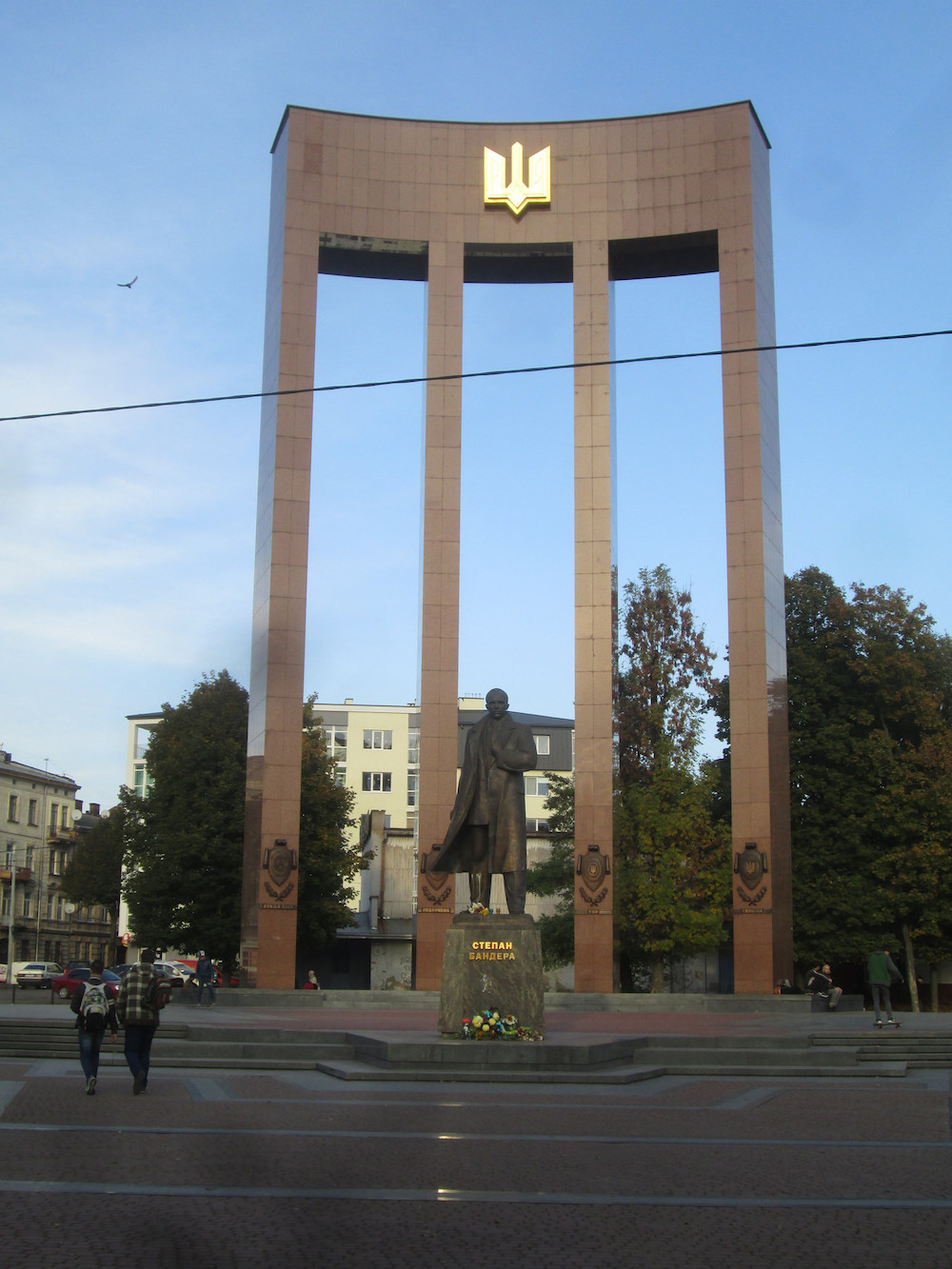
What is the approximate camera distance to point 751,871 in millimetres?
35500

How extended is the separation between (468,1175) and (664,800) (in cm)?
3351

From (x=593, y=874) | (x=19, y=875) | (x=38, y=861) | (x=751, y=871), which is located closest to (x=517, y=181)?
(x=593, y=874)

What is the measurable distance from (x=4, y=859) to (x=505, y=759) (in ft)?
209

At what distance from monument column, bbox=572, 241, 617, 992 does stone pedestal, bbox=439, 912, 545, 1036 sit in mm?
18242

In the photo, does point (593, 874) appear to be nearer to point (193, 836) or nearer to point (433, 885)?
point (433, 885)

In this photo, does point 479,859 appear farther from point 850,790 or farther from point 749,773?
point 850,790

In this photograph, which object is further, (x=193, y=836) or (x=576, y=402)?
(x=193, y=836)

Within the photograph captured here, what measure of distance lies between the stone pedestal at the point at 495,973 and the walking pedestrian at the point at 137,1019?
4286 millimetres

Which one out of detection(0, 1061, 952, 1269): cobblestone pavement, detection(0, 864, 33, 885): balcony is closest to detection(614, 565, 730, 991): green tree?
detection(0, 1061, 952, 1269): cobblestone pavement

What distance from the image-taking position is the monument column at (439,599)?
35688 millimetres

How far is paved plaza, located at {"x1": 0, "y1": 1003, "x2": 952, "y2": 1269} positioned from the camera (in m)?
7.76

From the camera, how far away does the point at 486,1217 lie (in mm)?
8523

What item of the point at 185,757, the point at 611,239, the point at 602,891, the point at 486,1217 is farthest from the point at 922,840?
the point at 486,1217

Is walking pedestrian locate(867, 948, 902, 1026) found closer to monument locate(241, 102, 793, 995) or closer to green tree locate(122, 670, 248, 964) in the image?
monument locate(241, 102, 793, 995)
